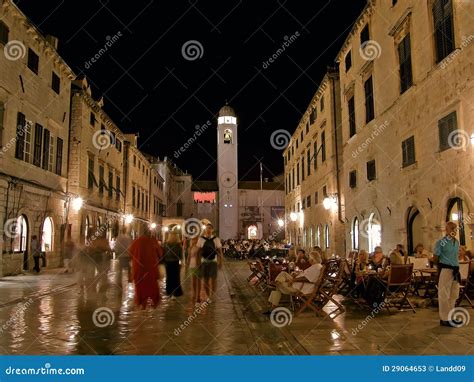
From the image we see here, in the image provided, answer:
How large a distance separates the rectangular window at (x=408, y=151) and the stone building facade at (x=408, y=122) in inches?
1.4

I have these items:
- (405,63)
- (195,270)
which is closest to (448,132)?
(405,63)

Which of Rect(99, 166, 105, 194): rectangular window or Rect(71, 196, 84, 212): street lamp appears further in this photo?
Rect(99, 166, 105, 194): rectangular window

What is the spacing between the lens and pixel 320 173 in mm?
29328

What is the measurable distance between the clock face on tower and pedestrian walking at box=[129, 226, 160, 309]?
182ft

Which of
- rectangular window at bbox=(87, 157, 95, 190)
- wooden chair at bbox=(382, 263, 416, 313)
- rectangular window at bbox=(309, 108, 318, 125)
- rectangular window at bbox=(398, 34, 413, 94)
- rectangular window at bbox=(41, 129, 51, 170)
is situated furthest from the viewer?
rectangular window at bbox=(309, 108, 318, 125)

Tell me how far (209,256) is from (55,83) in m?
16.8

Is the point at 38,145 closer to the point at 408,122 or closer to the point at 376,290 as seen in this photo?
the point at 408,122

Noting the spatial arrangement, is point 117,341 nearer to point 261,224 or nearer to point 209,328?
point 209,328

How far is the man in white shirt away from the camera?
10.1m

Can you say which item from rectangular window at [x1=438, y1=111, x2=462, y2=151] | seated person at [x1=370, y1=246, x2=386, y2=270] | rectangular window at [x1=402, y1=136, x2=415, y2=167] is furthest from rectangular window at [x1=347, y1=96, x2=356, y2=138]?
seated person at [x1=370, y1=246, x2=386, y2=270]

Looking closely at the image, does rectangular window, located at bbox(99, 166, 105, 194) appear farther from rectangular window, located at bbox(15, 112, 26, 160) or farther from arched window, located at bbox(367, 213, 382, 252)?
arched window, located at bbox(367, 213, 382, 252)

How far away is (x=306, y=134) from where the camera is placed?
3428 centimetres

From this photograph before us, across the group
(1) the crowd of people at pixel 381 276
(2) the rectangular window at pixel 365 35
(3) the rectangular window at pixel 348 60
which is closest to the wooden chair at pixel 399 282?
(1) the crowd of people at pixel 381 276

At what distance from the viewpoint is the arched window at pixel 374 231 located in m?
19.2
